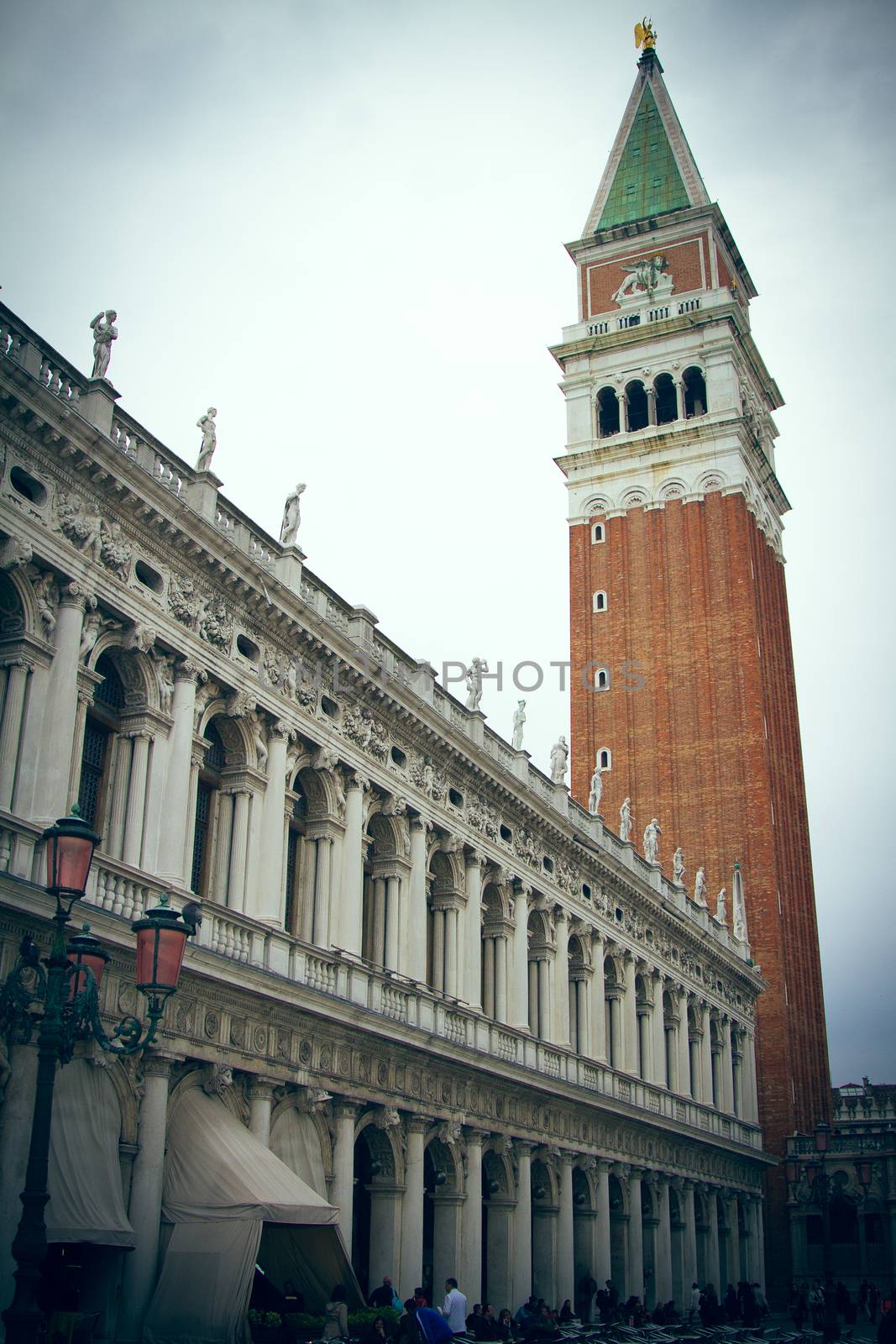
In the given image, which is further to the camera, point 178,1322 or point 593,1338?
point 593,1338

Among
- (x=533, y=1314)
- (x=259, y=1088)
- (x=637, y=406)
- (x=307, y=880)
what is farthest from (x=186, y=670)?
(x=637, y=406)

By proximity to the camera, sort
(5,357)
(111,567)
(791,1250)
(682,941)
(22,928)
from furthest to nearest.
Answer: (791,1250)
(682,941)
(111,567)
(5,357)
(22,928)

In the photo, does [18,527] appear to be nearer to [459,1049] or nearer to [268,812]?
[268,812]

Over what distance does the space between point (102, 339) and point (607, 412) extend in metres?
47.2

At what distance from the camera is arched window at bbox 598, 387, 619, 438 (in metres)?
65.3

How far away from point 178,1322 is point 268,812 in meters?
7.92

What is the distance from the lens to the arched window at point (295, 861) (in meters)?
24.7

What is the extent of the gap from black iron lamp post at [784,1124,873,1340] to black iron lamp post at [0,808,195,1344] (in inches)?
766

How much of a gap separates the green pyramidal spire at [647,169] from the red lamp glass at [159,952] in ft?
197

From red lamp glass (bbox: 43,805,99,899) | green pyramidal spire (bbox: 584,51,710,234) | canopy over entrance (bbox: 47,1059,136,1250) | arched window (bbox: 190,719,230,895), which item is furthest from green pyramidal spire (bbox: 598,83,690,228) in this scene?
red lamp glass (bbox: 43,805,99,899)

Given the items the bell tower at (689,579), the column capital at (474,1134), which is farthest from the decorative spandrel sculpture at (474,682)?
the bell tower at (689,579)

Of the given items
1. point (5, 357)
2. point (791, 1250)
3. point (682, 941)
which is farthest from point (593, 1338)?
point (791, 1250)

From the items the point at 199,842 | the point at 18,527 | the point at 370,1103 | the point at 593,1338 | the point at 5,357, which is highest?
the point at 5,357

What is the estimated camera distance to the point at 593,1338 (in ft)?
76.2
